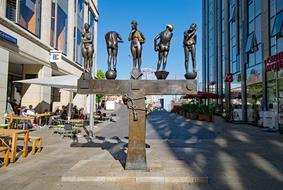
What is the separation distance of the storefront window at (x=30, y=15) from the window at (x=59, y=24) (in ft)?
8.10

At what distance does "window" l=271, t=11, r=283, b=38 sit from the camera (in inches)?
622

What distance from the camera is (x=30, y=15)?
1702 cm

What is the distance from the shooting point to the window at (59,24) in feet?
68.0

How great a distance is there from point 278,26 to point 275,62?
7.09ft

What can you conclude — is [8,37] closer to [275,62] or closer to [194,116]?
[275,62]

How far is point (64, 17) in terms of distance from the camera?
930 inches

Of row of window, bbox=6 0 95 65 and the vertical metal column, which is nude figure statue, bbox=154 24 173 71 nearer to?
the vertical metal column

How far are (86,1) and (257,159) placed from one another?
27.6 m

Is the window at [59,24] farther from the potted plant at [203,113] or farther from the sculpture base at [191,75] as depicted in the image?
the sculpture base at [191,75]

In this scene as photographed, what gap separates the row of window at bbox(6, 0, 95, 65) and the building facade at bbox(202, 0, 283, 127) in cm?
1470

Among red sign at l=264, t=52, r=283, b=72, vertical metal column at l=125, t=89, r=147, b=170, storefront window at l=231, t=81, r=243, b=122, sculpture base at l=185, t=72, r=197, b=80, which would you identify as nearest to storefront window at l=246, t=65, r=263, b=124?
storefront window at l=231, t=81, r=243, b=122

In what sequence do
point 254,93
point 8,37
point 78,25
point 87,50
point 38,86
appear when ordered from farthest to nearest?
1. point 78,25
2. point 254,93
3. point 38,86
4. point 8,37
5. point 87,50

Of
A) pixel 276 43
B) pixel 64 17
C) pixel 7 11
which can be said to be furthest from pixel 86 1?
pixel 276 43

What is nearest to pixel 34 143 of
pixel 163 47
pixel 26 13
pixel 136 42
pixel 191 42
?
pixel 136 42
